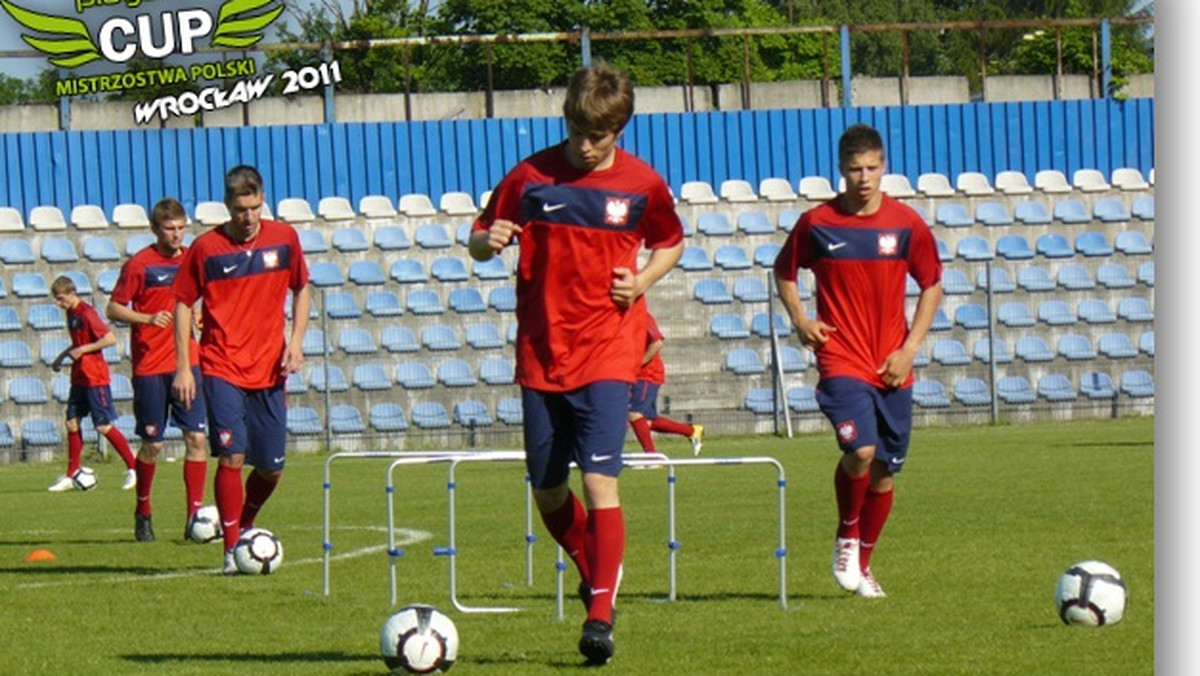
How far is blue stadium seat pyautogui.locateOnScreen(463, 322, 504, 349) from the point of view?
88.9 ft

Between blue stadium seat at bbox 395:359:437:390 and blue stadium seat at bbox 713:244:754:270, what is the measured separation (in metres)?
4.50

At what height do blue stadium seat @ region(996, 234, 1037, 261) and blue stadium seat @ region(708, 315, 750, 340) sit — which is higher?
blue stadium seat @ region(996, 234, 1037, 261)

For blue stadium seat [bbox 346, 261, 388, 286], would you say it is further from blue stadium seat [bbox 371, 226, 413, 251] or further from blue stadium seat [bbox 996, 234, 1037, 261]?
blue stadium seat [bbox 996, 234, 1037, 261]

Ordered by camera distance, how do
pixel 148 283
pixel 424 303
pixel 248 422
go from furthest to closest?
pixel 424 303 → pixel 148 283 → pixel 248 422

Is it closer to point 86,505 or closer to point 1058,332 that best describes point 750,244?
point 1058,332

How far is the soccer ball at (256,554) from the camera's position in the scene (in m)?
11.5

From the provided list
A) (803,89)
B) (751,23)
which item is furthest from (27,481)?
(751,23)

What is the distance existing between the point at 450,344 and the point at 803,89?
1534 centimetres

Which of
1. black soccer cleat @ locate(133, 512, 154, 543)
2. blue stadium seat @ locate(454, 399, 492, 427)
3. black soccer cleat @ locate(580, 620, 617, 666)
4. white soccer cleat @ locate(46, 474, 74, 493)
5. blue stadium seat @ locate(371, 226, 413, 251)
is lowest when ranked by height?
white soccer cleat @ locate(46, 474, 74, 493)

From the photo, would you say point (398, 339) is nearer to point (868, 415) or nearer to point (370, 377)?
point (370, 377)

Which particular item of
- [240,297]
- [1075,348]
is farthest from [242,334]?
[1075,348]

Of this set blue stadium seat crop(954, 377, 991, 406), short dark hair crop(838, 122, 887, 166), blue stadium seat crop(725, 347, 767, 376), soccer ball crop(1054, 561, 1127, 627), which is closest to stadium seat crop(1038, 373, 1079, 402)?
blue stadium seat crop(954, 377, 991, 406)

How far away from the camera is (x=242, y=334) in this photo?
454 inches

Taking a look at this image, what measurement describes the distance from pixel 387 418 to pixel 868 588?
17.0m
